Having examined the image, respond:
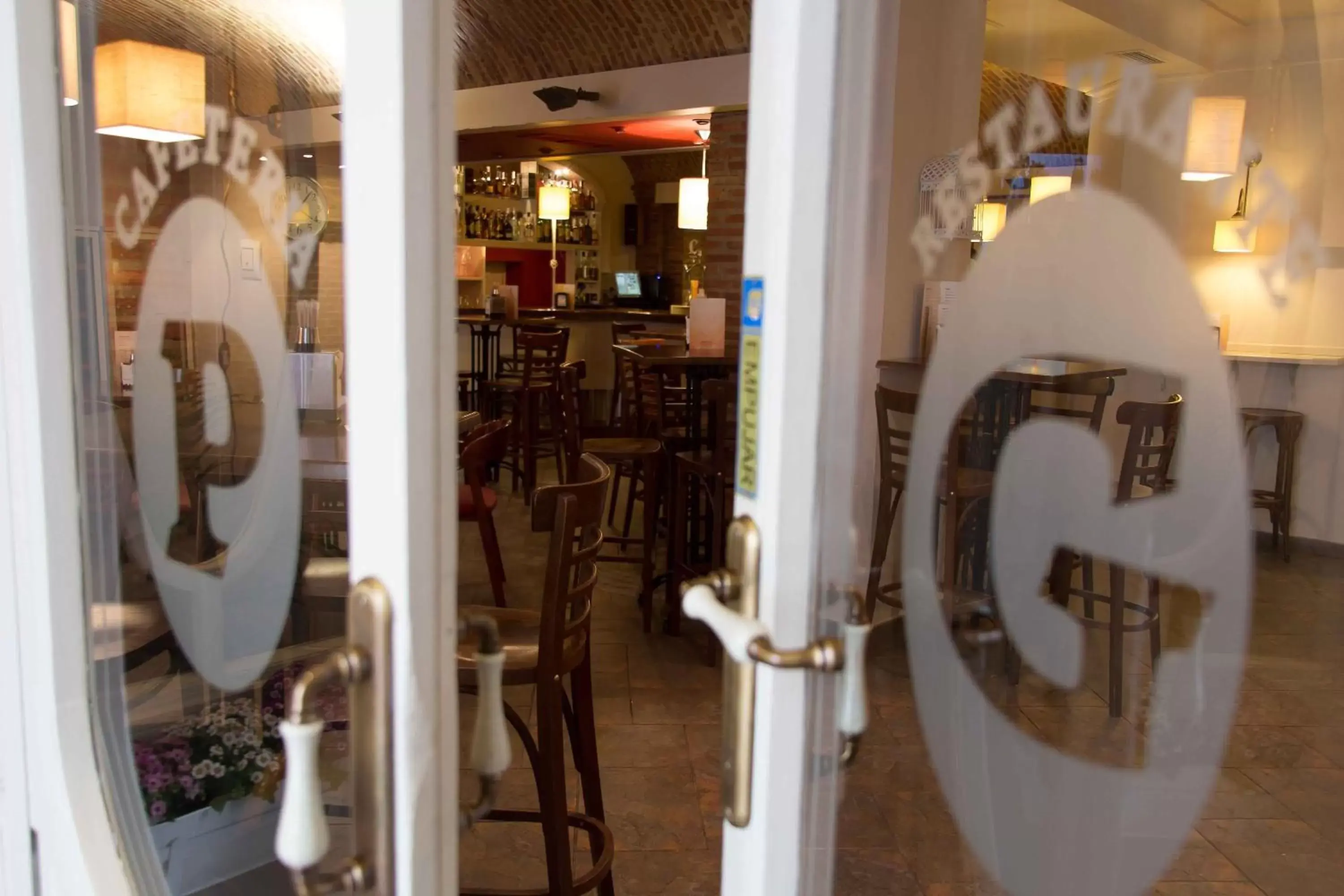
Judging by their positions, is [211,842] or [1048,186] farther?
[211,842]

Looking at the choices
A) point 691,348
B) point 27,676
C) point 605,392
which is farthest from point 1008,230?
point 605,392

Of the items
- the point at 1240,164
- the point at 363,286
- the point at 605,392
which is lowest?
the point at 605,392

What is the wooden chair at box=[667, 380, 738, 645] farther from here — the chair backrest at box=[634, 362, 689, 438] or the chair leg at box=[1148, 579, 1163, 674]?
the chair leg at box=[1148, 579, 1163, 674]

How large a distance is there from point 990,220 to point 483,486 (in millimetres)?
2799

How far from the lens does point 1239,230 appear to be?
79cm

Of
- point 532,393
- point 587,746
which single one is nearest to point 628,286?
point 532,393

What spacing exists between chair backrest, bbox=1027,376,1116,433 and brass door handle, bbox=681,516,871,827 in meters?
0.26

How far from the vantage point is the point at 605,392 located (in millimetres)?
8812

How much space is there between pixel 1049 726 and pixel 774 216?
0.58 m

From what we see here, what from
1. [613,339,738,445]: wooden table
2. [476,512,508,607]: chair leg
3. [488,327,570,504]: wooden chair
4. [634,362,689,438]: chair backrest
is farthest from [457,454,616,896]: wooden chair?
[488,327,570,504]: wooden chair

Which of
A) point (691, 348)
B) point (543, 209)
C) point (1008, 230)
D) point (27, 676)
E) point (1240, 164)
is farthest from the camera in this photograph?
point (543, 209)

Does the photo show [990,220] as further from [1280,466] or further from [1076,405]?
[1280,466]

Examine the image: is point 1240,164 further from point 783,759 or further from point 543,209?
point 543,209

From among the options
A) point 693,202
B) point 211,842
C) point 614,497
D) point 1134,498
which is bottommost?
point 614,497
